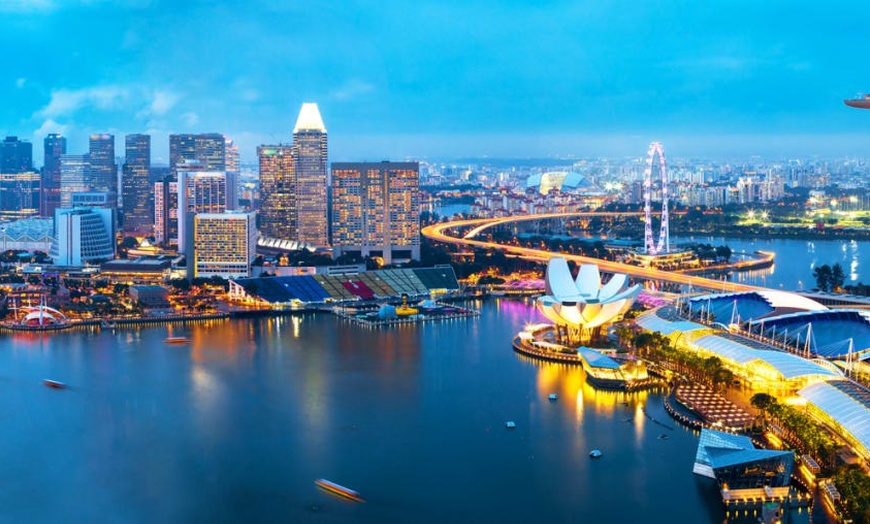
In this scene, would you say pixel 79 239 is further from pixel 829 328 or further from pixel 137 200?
pixel 829 328

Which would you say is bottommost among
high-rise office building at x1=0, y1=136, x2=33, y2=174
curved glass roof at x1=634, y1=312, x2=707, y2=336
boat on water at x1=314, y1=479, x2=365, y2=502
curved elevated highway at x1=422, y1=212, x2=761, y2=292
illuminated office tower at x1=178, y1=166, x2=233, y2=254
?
boat on water at x1=314, y1=479, x2=365, y2=502

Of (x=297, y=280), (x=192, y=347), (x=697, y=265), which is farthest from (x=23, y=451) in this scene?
(x=697, y=265)

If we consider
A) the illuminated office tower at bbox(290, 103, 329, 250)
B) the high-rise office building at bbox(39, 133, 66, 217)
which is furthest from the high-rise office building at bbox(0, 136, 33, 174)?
the illuminated office tower at bbox(290, 103, 329, 250)

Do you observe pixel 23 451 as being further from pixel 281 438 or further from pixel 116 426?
pixel 281 438

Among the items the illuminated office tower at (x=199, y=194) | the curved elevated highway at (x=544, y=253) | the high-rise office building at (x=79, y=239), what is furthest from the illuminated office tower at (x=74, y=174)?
the high-rise office building at (x=79, y=239)

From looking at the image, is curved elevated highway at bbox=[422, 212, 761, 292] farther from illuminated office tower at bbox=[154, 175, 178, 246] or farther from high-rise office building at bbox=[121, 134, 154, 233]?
high-rise office building at bbox=[121, 134, 154, 233]

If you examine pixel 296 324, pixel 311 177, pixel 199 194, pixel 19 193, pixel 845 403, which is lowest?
pixel 845 403

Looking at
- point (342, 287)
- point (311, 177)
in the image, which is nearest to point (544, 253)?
point (311, 177)
